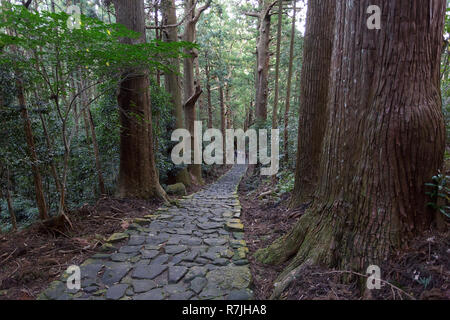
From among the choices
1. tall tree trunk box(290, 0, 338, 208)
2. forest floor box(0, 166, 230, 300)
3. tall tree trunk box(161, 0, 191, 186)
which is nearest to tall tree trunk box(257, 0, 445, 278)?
tall tree trunk box(290, 0, 338, 208)

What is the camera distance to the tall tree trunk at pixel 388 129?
1.97 m

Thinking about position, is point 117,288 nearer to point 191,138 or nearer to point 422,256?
point 422,256

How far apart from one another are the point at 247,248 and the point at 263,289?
971 mm

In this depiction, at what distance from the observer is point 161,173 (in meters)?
9.15

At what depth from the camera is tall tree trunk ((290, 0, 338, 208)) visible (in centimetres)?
433

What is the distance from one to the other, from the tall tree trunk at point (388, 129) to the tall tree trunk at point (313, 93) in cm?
222

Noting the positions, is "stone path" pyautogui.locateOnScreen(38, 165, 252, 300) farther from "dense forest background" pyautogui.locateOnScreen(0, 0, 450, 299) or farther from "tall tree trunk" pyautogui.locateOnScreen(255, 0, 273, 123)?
"tall tree trunk" pyautogui.locateOnScreen(255, 0, 273, 123)

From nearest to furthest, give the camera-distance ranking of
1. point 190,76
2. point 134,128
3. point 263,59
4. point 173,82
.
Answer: point 134,128 < point 173,82 < point 190,76 < point 263,59

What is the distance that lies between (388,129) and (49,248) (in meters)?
4.34

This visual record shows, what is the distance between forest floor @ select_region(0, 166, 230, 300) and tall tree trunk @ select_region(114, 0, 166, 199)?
3.14ft

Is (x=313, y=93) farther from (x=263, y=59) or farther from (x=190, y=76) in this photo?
(x=263, y=59)

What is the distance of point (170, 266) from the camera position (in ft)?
9.61

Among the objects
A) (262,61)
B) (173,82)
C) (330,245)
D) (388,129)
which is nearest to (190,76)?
(173,82)

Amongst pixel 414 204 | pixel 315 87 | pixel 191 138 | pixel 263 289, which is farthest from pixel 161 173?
pixel 414 204
